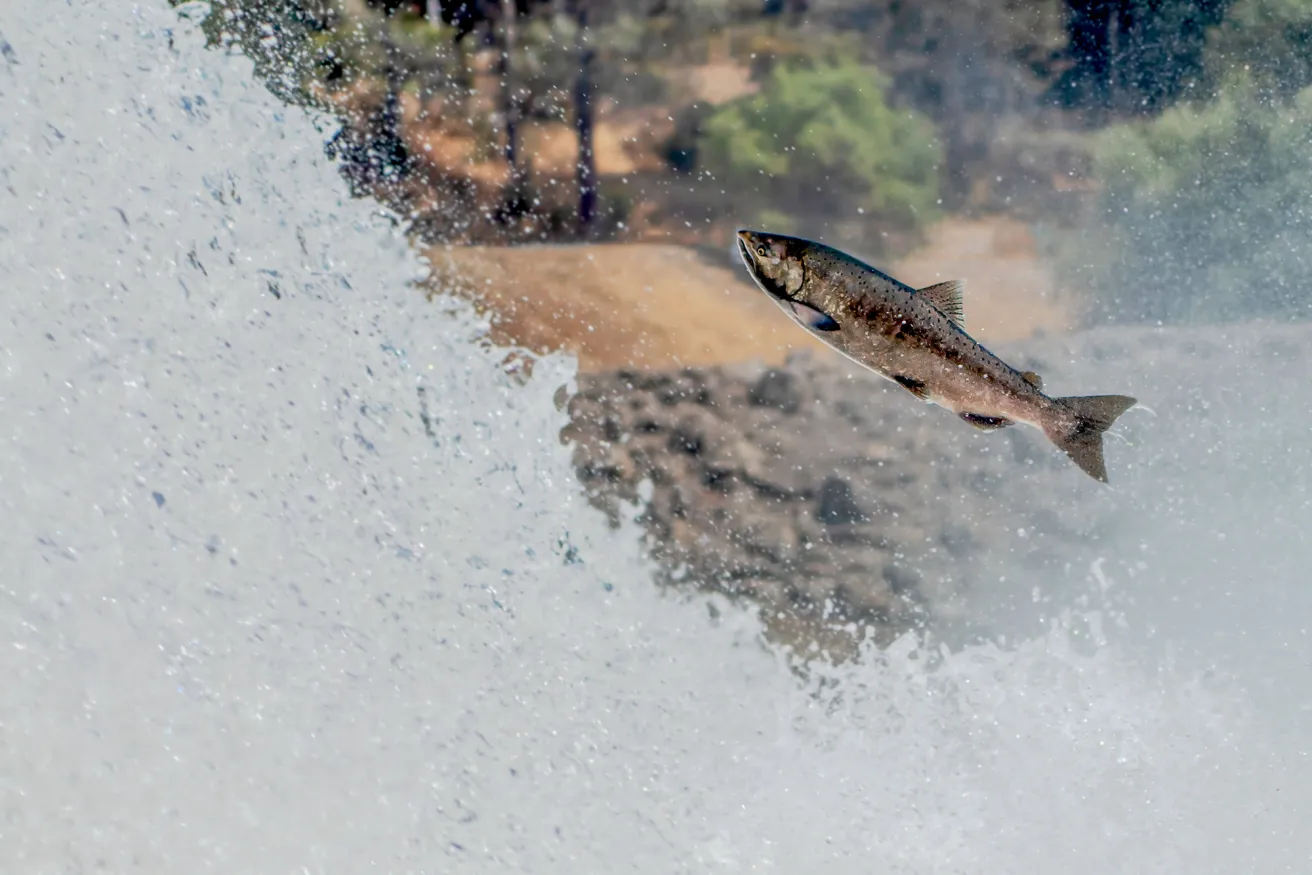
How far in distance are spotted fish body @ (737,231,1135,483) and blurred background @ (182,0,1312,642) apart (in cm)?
248

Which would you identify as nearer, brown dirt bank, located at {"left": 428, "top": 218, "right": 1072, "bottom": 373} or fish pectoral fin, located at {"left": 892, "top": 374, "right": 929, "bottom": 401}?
fish pectoral fin, located at {"left": 892, "top": 374, "right": 929, "bottom": 401}

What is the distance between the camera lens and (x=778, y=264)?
0.99m

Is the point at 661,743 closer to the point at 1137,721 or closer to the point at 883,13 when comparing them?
the point at 1137,721

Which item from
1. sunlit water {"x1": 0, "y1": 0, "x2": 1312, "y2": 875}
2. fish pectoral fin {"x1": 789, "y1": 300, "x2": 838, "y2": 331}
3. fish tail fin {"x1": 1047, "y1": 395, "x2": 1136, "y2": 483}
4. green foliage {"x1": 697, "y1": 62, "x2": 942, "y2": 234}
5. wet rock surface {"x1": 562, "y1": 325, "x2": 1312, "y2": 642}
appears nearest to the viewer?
fish pectoral fin {"x1": 789, "y1": 300, "x2": 838, "y2": 331}

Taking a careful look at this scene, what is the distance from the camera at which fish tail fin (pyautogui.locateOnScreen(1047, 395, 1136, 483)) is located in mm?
1123

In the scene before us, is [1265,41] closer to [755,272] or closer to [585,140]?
[585,140]

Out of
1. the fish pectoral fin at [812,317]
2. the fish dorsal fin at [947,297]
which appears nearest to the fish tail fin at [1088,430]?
the fish dorsal fin at [947,297]

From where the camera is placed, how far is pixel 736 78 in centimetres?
349

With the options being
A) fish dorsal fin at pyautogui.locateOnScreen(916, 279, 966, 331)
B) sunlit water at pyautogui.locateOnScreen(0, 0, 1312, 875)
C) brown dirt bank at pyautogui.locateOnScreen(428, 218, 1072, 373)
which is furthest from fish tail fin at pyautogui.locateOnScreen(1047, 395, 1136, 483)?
brown dirt bank at pyautogui.locateOnScreen(428, 218, 1072, 373)

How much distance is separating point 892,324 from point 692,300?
2.55 metres

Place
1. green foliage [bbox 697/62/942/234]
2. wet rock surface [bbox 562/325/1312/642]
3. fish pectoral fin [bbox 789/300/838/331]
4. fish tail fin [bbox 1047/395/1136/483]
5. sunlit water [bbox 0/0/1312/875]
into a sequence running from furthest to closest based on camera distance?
wet rock surface [bbox 562/325/1312/642], green foliage [bbox 697/62/942/234], sunlit water [bbox 0/0/1312/875], fish tail fin [bbox 1047/395/1136/483], fish pectoral fin [bbox 789/300/838/331]

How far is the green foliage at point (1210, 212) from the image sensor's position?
3.54 meters

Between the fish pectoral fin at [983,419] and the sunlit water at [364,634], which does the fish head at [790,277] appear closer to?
the fish pectoral fin at [983,419]

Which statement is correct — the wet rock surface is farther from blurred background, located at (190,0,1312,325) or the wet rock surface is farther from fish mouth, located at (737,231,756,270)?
fish mouth, located at (737,231,756,270)
